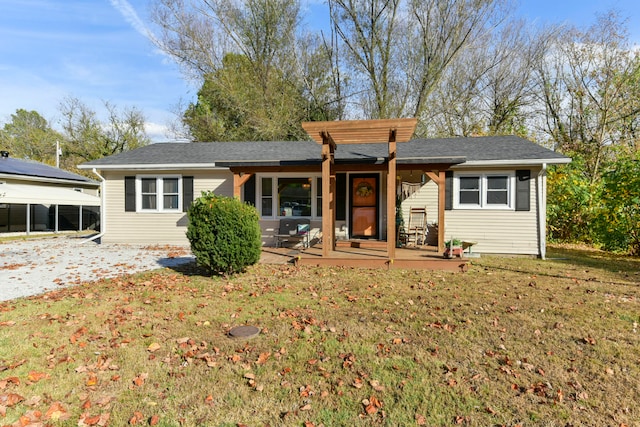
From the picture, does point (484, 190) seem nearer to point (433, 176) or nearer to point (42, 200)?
point (433, 176)

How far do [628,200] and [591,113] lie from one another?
11.8 metres

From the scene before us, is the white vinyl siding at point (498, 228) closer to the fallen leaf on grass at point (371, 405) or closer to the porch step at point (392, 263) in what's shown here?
the porch step at point (392, 263)

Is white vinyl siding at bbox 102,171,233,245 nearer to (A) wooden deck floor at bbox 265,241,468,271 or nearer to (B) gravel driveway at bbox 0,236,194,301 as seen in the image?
(B) gravel driveway at bbox 0,236,194,301

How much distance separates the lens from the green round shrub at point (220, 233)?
20.4 ft

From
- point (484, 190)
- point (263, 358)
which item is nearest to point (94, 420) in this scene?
point (263, 358)

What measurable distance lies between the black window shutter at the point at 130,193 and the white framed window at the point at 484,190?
10.2m

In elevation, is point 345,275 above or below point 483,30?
below

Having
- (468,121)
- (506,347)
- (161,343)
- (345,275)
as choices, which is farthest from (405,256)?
(468,121)

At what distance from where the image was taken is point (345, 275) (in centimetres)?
699

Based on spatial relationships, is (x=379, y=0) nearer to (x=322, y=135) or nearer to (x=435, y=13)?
(x=435, y=13)

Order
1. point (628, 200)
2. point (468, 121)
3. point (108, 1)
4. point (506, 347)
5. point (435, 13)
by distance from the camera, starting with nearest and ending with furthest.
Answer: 1. point (506, 347)
2. point (628, 200)
3. point (108, 1)
4. point (435, 13)
5. point (468, 121)

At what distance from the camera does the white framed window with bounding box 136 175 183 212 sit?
11.1m

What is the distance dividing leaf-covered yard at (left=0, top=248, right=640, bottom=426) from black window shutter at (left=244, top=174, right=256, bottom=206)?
5.04 m

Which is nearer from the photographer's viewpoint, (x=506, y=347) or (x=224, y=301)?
(x=506, y=347)
